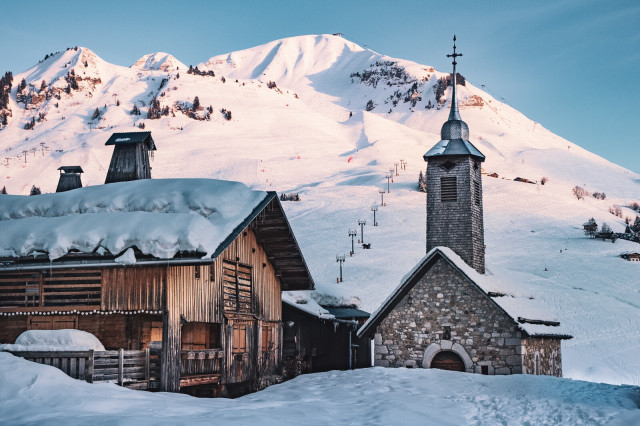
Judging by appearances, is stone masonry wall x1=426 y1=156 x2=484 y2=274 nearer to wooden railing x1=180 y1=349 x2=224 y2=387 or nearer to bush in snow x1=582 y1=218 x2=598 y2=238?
wooden railing x1=180 y1=349 x2=224 y2=387

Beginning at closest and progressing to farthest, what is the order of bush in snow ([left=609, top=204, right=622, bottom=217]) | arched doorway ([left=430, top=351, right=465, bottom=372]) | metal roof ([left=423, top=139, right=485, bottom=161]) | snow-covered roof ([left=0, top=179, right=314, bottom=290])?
snow-covered roof ([left=0, top=179, right=314, bottom=290]) → arched doorway ([left=430, top=351, right=465, bottom=372]) → metal roof ([left=423, top=139, right=485, bottom=161]) → bush in snow ([left=609, top=204, right=622, bottom=217])

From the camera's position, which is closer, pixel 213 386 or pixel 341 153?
pixel 213 386

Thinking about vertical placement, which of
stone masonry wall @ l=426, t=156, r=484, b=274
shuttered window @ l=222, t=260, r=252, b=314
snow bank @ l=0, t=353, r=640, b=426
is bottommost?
snow bank @ l=0, t=353, r=640, b=426

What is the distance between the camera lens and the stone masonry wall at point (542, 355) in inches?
972

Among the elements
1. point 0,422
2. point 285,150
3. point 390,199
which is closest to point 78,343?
point 0,422

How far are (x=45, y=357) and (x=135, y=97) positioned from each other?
148 metres

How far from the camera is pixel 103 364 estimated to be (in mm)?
17312

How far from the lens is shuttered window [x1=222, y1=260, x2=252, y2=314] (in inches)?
848

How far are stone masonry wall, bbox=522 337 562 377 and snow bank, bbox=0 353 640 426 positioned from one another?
457cm

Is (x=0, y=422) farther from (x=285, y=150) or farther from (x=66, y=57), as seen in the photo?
(x=66, y=57)

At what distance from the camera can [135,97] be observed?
6216 inches

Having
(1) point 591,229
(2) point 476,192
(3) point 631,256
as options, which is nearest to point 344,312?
(2) point 476,192

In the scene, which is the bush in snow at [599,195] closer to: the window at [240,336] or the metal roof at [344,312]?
the metal roof at [344,312]

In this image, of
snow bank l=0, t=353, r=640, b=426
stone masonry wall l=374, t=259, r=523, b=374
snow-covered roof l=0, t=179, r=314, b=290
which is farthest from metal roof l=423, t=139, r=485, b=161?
snow bank l=0, t=353, r=640, b=426
